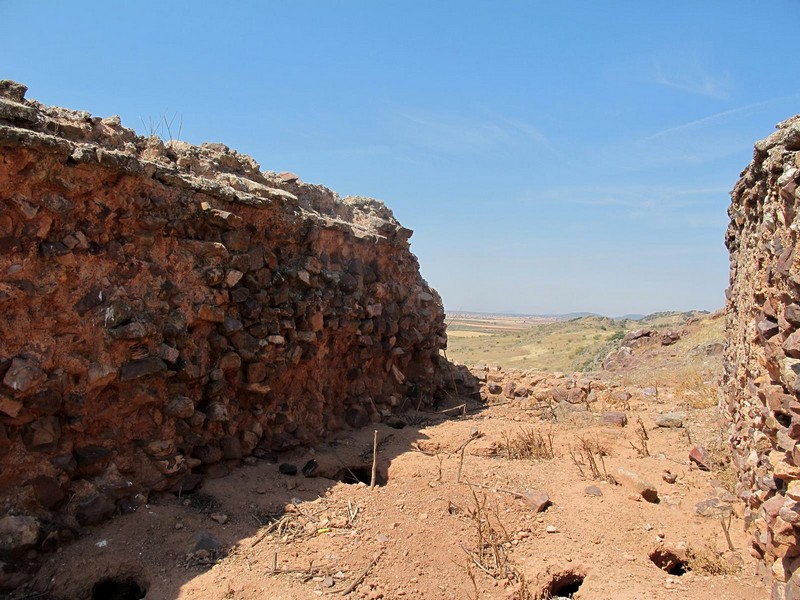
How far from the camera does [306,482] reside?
555cm

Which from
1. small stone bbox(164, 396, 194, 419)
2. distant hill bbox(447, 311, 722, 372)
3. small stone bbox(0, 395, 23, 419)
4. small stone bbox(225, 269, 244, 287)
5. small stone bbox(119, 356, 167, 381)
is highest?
small stone bbox(225, 269, 244, 287)

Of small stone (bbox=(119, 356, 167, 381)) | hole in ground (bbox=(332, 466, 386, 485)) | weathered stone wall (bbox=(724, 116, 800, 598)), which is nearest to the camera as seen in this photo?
weathered stone wall (bbox=(724, 116, 800, 598))

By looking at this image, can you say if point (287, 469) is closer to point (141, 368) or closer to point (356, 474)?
point (356, 474)

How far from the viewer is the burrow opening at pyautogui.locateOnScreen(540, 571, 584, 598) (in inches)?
159

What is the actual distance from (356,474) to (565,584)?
277cm

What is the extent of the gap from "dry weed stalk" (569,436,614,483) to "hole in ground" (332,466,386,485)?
2.15 metres

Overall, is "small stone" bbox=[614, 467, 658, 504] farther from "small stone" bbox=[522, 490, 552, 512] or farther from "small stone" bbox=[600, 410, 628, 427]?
"small stone" bbox=[600, 410, 628, 427]

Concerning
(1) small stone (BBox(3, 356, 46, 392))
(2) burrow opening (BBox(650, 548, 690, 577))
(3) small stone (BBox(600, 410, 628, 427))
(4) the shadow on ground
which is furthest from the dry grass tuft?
(1) small stone (BBox(3, 356, 46, 392))

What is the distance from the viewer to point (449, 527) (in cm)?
470

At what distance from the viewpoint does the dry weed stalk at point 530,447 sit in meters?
6.38

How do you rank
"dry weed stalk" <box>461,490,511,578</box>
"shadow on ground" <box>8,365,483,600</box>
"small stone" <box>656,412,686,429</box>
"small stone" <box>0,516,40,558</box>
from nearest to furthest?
"small stone" <box>0,516,40,558</box>, "shadow on ground" <box>8,365,483,600</box>, "dry weed stalk" <box>461,490,511,578</box>, "small stone" <box>656,412,686,429</box>

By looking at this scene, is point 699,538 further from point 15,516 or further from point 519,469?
point 15,516

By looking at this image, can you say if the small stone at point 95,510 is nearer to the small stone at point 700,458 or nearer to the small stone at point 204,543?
the small stone at point 204,543

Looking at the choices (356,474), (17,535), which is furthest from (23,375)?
(356,474)
